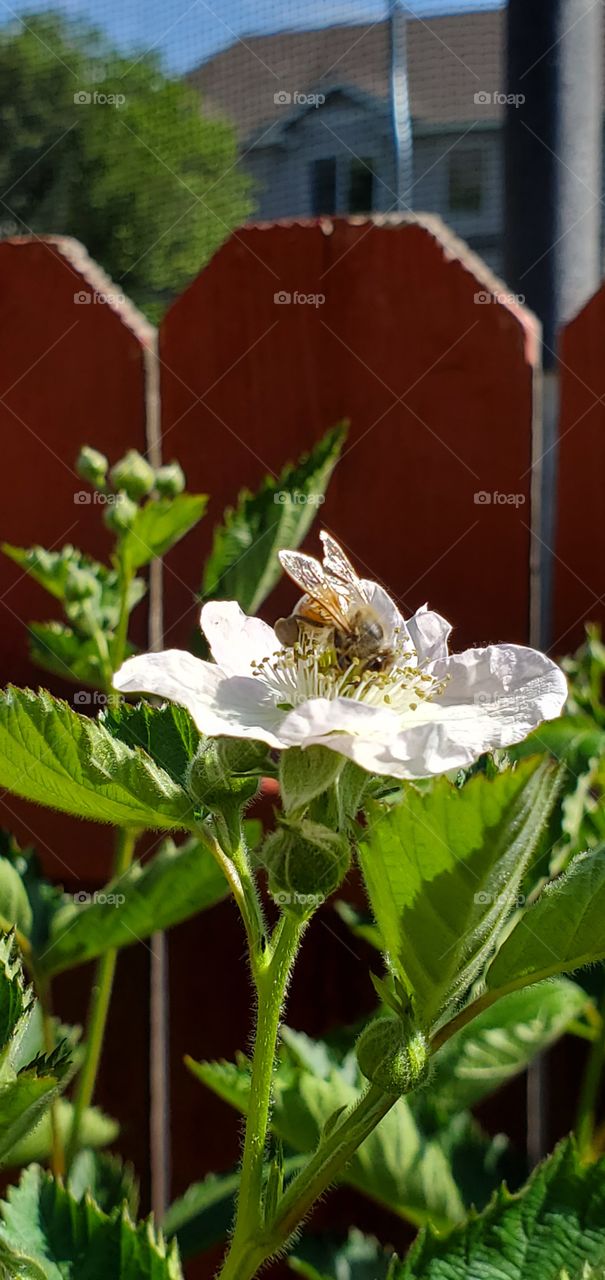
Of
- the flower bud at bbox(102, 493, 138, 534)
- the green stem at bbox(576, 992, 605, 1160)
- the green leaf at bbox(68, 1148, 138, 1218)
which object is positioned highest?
the flower bud at bbox(102, 493, 138, 534)

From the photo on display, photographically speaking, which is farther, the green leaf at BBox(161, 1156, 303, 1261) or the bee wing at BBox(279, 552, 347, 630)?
the green leaf at BBox(161, 1156, 303, 1261)

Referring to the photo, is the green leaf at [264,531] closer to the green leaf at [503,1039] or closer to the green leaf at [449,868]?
the green leaf at [503,1039]

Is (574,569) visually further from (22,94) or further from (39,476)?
(22,94)
